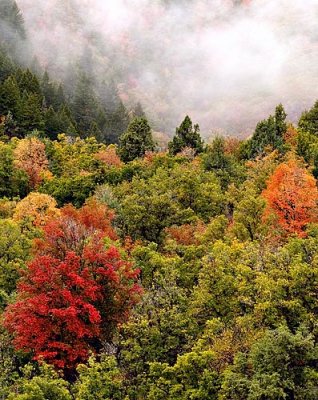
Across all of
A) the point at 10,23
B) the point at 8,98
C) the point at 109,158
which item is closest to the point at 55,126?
the point at 8,98

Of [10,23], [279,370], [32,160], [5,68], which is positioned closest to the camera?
[279,370]

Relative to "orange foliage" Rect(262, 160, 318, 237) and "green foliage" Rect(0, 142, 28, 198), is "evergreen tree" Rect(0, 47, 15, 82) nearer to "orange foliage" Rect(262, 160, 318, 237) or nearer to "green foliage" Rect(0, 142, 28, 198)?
"green foliage" Rect(0, 142, 28, 198)

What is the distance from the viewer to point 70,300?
4100cm

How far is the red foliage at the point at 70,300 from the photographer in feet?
133

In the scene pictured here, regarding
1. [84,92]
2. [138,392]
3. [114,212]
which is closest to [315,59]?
[84,92]

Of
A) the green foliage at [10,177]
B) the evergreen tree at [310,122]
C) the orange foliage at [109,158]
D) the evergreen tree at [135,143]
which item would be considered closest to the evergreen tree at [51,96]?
the evergreen tree at [135,143]

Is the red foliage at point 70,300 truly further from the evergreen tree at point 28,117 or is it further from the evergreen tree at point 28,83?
the evergreen tree at point 28,83

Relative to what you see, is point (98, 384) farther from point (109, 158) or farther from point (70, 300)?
point (109, 158)

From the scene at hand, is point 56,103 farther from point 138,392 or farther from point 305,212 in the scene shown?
point 138,392

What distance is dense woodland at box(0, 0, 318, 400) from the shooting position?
2956 cm

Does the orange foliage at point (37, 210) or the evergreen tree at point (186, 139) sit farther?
the evergreen tree at point (186, 139)

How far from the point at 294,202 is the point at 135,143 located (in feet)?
159

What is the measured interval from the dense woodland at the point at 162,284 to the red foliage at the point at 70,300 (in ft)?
0.35

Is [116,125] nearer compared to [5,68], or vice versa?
[5,68]
